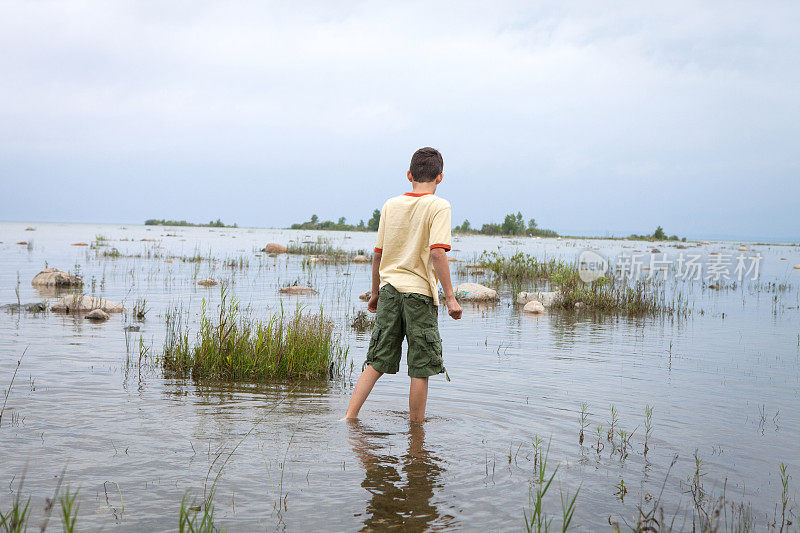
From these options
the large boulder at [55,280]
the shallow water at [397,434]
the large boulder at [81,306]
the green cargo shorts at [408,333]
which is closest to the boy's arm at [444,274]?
the green cargo shorts at [408,333]

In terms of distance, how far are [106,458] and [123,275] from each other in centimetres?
1540

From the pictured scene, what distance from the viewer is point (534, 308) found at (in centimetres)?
1310

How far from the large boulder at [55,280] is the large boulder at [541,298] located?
34.8 feet

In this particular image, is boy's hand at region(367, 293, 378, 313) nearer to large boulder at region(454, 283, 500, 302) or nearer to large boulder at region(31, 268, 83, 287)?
large boulder at region(454, 283, 500, 302)

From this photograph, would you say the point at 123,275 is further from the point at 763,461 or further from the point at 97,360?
the point at 763,461

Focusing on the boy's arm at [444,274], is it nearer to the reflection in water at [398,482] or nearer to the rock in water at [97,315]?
the reflection in water at [398,482]

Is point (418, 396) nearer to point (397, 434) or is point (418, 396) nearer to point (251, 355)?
point (397, 434)

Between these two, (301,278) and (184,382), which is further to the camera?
(301,278)

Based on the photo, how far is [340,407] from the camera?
5586mm

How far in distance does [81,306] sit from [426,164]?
8.76 metres

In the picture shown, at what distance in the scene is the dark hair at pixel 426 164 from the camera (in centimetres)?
475

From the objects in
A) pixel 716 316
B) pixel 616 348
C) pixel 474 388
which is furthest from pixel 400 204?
pixel 716 316

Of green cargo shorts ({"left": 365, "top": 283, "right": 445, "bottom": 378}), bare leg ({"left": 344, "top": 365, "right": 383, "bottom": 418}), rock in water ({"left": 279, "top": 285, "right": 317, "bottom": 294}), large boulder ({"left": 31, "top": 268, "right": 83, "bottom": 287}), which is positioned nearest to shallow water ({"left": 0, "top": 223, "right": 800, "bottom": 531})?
bare leg ({"left": 344, "top": 365, "right": 383, "bottom": 418})

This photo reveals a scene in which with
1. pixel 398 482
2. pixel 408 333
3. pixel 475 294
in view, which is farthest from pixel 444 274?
pixel 475 294
